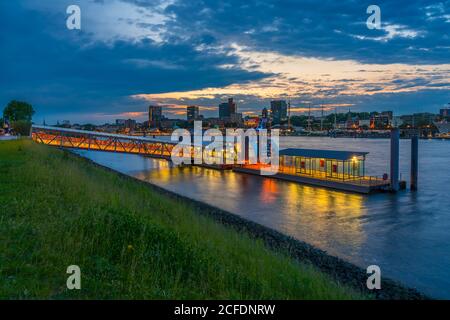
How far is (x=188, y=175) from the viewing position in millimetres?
61219

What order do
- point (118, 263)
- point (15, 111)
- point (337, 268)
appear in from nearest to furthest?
point (118, 263), point (337, 268), point (15, 111)

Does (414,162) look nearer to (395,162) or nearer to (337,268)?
(395,162)

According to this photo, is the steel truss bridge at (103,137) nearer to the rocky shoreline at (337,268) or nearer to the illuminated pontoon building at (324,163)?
the illuminated pontoon building at (324,163)

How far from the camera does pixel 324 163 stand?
48031 millimetres

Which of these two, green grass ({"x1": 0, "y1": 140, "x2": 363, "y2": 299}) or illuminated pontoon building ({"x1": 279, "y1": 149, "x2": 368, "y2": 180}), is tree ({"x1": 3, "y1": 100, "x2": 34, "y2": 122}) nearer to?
illuminated pontoon building ({"x1": 279, "y1": 149, "x2": 368, "y2": 180})

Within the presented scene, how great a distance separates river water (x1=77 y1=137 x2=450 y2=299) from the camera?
1897 centimetres

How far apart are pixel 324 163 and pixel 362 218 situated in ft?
63.3

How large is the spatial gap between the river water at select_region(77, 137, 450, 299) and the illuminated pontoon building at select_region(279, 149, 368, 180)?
122 inches

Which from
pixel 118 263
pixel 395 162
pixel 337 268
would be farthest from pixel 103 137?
pixel 118 263

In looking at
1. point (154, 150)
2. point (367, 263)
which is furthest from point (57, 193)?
point (154, 150)

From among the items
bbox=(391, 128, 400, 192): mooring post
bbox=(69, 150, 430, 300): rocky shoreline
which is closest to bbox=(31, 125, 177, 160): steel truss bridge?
bbox=(391, 128, 400, 192): mooring post

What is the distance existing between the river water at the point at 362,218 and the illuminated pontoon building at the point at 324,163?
311 cm

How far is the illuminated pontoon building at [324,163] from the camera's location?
4472 cm
